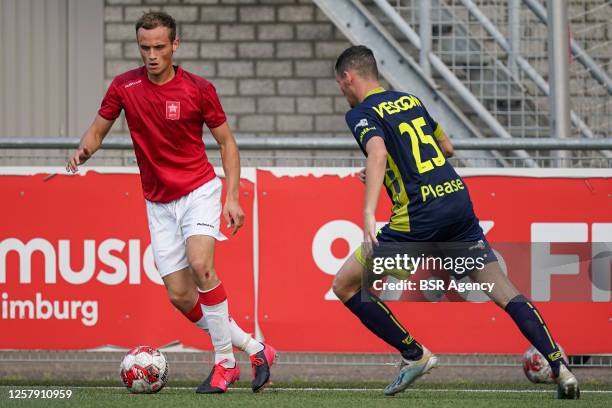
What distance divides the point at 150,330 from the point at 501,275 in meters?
2.73

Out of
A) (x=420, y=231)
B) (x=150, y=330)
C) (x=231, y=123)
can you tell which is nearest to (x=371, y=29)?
(x=231, y=123)

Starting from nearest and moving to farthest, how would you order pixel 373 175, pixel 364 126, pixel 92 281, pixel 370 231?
pixel 370 231
pixel 373 175
pixel 364 126
pixel 92 281

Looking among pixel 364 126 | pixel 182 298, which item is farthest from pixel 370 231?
pixel 182 298

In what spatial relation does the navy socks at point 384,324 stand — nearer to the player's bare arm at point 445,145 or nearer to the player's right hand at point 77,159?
the player's bare arm at point 445,145

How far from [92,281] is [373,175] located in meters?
2.75

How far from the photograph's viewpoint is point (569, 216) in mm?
8500

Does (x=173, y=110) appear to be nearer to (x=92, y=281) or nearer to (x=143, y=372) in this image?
(x=143, y=372)

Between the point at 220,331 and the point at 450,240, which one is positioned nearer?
the point at 450,240

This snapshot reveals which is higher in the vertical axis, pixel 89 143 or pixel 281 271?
pixel 89 143

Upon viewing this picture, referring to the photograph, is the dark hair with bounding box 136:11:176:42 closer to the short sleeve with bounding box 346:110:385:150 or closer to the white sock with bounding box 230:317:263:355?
the short sleeve with bounding box 346:110:385:150

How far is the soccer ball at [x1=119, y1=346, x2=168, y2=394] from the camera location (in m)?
7.37

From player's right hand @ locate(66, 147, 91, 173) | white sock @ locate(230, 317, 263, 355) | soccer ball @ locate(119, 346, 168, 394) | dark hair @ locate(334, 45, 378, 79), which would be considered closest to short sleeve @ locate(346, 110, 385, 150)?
dark hair @ locate(334, 45, 378, 79)

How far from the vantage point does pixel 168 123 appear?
727cm

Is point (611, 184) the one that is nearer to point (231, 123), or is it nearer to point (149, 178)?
point (149, 178)
